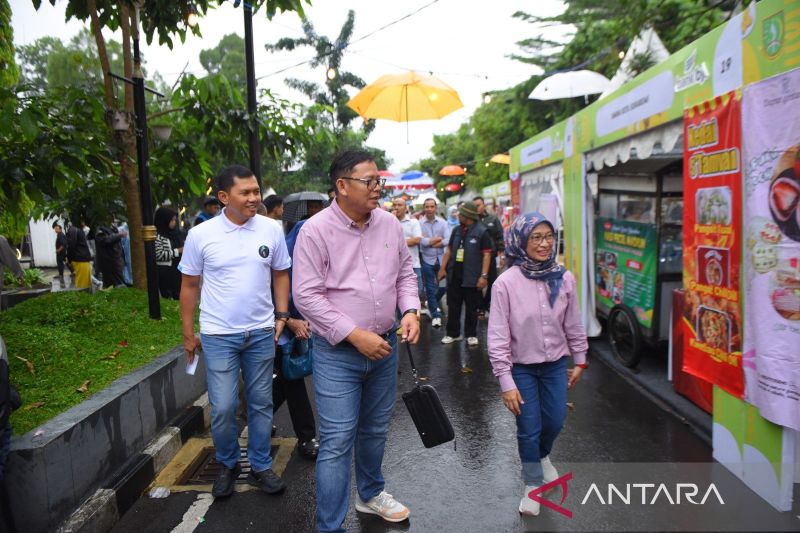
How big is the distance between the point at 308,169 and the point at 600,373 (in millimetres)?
25524

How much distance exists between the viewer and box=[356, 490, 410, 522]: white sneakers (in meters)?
3.07

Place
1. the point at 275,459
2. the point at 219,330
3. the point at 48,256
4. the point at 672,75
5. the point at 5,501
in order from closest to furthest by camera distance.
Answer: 1. the point at 5,501
2. the point at 219,330
3. the point at 275,459
4. the point at 672,75
5. the point at 48,256

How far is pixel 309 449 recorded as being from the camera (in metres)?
3.98

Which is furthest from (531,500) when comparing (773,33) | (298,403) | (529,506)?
(773,33)

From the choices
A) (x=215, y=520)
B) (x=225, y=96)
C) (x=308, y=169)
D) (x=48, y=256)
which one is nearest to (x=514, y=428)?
(x=215, y=520)

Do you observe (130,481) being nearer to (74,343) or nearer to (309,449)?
(309,449)

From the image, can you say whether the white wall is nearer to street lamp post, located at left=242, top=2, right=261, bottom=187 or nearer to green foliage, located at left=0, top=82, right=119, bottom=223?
street lamp post, located at left=242, top=2, right=261, bottom=187

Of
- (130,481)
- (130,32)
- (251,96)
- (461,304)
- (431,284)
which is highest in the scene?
(130,32)

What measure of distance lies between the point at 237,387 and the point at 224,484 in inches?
23.9

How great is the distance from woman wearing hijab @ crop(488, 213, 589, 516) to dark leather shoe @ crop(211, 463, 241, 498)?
1.80 meters

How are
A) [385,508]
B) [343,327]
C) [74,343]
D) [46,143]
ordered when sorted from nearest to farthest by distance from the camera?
[343,327], [385,508], [46,143], [74,343]

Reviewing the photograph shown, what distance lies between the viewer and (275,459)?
4023 millimetres

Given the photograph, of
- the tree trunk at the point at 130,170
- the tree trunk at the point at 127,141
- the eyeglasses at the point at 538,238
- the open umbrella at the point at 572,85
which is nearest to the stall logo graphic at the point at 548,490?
the eyeglasses at the point at 538,238

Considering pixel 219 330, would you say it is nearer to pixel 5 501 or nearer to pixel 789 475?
pixel 5 501
